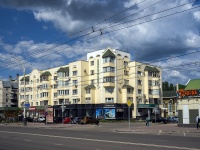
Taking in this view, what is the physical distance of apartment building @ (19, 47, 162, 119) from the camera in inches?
2817

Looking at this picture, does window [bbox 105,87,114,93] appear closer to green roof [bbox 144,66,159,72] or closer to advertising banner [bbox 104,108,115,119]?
advertising banner [bbox 104,108,115,119]

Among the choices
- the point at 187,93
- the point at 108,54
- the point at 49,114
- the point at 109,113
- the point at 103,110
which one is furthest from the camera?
the point at 108,54

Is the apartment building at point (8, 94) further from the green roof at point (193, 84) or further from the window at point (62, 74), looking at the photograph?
the green roof at point (193, 84)

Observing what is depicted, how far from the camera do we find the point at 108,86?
71.5m

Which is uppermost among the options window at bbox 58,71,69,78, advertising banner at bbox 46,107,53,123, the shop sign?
window at bbox 58,71,69,78

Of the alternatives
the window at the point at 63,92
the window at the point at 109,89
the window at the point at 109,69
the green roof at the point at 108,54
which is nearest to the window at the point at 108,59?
the green roof at the point at 108,54

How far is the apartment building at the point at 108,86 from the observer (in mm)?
71562

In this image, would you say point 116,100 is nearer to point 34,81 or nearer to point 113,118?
point 113,118

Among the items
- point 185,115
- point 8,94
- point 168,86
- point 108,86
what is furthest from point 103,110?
point 8,94

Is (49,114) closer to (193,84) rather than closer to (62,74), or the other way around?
(193,84)

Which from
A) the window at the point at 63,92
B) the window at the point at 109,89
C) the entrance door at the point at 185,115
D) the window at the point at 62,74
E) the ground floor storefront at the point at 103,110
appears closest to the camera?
the entrance door at the point at 185,115

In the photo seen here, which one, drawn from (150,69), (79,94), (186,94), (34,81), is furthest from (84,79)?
(186,94)

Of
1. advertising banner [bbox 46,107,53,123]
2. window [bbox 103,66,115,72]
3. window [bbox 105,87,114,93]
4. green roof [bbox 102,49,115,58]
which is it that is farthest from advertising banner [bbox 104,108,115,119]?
advertising banner [bbox 46,107,53,123]

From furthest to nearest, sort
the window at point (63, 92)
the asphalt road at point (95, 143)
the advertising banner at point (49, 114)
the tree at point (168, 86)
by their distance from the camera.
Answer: the tree at point (168, 86)
the window at point (63, 92)
the advertising banner at point (49, 114)
the asphalt road at point (95, 143)
